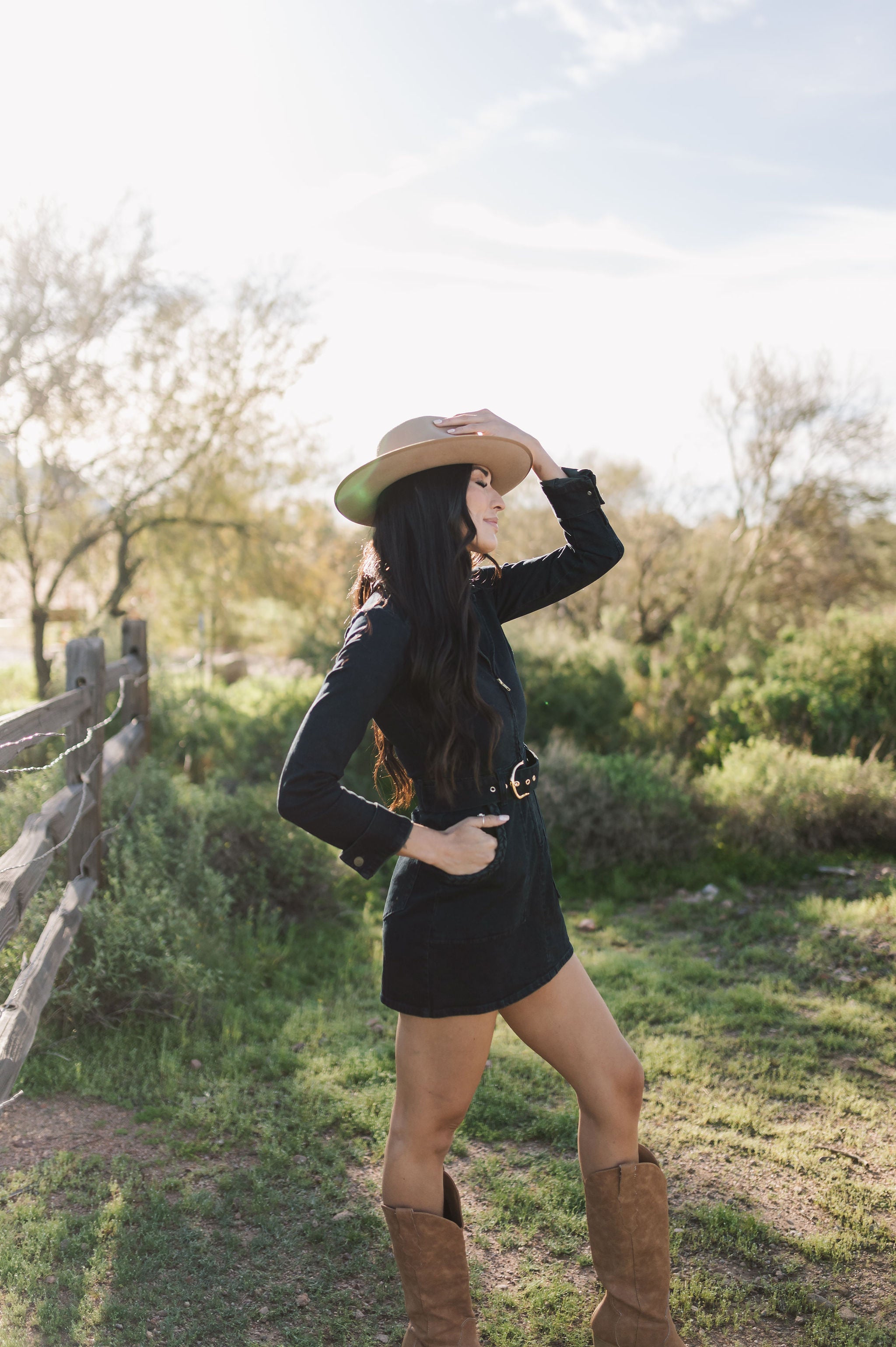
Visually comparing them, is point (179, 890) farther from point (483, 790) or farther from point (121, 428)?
point (121, 428)

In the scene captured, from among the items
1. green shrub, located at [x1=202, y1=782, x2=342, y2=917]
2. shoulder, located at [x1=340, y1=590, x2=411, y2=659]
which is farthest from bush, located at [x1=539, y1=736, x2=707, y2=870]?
shoulder, located at [x1=340, y1=590, x2=411, y2=659]

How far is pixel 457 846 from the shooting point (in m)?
1.82

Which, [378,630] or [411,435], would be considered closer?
[378,630]

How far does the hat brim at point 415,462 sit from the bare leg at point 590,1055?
107 centimetres

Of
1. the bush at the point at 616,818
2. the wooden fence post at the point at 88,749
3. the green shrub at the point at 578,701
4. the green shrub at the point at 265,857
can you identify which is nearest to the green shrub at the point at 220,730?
the green shrub at the point at 265,857

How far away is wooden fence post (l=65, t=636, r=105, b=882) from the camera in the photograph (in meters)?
4.21

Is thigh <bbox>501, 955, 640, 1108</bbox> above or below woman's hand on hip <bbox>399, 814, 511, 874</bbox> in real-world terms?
below

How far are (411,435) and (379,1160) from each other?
2.46 metres

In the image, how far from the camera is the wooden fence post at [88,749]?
166 inches

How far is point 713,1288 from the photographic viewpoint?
254cm

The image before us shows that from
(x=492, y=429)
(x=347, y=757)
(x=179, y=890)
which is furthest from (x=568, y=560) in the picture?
(x=179, y=890)

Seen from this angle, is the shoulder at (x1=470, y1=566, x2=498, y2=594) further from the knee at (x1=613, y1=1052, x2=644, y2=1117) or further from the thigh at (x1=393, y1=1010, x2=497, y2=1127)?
the knee at (x1=613, y1=1052, x2=644, y2=1117)

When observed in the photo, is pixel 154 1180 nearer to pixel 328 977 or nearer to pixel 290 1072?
pixel 290 1072

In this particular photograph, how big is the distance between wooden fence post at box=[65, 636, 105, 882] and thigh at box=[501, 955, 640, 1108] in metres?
2.85
